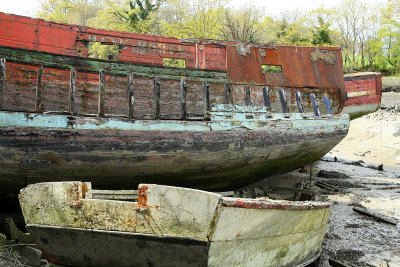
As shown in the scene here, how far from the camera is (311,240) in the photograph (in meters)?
4.45

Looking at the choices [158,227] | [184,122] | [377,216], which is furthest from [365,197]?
[158,227]

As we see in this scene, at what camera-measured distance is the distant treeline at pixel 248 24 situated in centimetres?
2723

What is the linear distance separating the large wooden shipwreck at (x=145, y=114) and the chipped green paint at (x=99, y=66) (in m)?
0.02

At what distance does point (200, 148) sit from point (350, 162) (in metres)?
8.78

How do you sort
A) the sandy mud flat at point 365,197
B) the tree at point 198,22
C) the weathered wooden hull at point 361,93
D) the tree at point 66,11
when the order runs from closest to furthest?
1. the sandy mud flat at point 365,197
2. the weathered wooden hull at point 361,93
3. the tree at point 198,22
4. the tree at point 66,11

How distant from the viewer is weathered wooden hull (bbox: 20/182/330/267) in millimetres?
3291

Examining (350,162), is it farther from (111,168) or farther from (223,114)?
(111,168)

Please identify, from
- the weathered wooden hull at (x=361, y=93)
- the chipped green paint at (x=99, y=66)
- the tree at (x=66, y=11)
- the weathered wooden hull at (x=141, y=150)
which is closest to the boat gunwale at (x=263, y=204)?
the weathered wooden hull at (x=141, y=150)

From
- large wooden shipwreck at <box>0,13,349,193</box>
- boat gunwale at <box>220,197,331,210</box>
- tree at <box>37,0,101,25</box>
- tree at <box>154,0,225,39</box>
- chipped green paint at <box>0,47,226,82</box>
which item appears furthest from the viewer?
tree at <box>37,0,101,25</box>

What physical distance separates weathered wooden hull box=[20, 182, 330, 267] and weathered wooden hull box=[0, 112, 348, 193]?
1.95 m

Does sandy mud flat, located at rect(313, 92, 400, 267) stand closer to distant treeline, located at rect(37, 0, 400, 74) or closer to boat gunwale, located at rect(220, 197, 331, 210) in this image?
boat gunwale, located at rect(220, 197, 331, 210)

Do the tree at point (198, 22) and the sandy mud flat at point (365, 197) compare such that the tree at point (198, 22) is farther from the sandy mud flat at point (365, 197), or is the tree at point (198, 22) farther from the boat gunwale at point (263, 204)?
the boat gunwale at point (263, 204)

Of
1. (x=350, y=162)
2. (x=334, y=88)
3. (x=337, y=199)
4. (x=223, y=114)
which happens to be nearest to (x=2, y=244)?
(x=223, y=114)

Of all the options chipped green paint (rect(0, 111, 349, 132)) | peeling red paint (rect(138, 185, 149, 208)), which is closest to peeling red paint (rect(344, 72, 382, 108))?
chipped green paint (rect(0, 111, 349, 132))
